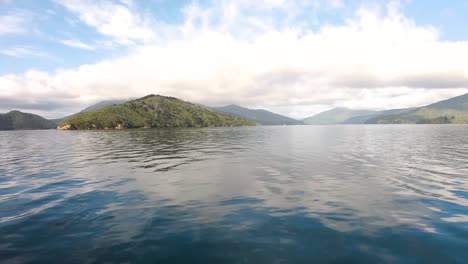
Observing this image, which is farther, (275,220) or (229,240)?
(275,220)

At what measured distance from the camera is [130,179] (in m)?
27.3

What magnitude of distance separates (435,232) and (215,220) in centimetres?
1269

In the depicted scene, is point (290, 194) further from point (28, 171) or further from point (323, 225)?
→ point (28, 171)

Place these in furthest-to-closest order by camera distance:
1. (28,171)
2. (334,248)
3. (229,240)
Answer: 1. (28,171)
2. (229,240)
3. (334,248)

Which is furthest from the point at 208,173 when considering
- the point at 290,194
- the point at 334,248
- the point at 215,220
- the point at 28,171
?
the point at 28,171

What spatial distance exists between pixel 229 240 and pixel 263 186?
11.5m

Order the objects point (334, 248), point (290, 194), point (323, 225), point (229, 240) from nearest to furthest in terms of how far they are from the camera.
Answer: point (334, 248) → point (229, 240) → point (323, 225) → point (290, 194)

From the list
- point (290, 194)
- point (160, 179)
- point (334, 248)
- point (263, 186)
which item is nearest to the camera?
point (334, 248)

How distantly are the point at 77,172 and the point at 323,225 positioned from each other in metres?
30.8

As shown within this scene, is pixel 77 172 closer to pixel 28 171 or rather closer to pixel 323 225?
pixel 28 171

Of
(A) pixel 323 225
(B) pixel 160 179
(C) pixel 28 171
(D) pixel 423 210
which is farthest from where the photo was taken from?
(C) pixel 28 171

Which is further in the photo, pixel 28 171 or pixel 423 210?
pixel 28 171

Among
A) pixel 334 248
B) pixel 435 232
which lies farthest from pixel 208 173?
pixel 435 232

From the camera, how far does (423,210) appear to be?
17.1m
